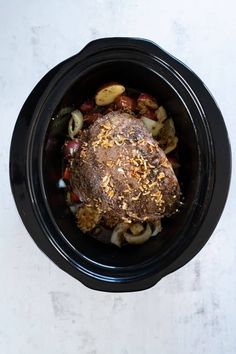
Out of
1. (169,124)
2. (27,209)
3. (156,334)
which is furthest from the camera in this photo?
(156,334)

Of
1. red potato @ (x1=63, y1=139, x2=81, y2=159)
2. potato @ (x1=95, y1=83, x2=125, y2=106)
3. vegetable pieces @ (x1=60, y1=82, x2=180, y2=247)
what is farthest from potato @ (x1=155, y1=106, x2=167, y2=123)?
red potato @ (x1=63, y1=139, x2=81, y2=159)

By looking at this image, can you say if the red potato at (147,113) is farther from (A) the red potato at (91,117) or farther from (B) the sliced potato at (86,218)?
(B) the sliced potato at (86,218)

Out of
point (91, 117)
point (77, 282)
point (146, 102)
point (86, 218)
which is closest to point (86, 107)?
point (91, 117)

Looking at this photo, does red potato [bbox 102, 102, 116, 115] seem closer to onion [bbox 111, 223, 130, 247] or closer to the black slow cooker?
the black slow cooker

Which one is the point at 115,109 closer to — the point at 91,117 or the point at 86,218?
the point at 91,117

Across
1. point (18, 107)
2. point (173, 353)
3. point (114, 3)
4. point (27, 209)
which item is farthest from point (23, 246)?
point (114, 3)

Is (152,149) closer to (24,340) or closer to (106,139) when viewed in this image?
(106,139)
